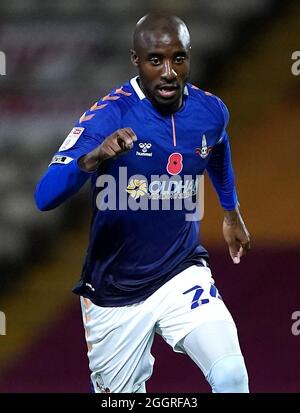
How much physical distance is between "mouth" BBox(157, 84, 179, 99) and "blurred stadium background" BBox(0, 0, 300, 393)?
40.1 inches

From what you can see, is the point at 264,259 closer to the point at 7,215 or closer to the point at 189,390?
the point at 189,390

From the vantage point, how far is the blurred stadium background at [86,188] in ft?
15.0

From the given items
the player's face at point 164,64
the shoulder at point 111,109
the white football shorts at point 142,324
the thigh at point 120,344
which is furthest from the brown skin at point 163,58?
the thigh at point 120,344

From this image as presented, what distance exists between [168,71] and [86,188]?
47.9 inches

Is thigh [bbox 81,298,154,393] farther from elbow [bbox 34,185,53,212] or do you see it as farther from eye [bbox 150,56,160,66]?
eye [bbox 150,56,160,66]

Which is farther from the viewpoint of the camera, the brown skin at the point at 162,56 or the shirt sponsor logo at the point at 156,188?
the shirt sponsor logo at the point at 156,188

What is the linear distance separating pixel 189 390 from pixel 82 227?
2.60ft

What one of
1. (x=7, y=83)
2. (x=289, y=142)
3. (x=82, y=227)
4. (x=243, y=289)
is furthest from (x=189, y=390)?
(x=7, y=83)

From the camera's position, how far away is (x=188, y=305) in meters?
3.67

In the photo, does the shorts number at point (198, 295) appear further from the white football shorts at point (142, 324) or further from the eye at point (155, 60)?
the eye at point (155, 60)

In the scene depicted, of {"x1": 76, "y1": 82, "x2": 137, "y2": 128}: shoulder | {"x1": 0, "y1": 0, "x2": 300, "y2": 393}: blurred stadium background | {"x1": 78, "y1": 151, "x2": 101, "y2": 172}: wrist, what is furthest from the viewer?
{"x1": 0, "y1": 0, "x2": 300, "y2": 393}: blurred stadium background

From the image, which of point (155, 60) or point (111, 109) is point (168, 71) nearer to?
point (155, 60)

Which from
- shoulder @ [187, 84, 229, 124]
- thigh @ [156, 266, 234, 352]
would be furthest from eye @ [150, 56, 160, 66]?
thigh @ [156, 266, 234, 352]

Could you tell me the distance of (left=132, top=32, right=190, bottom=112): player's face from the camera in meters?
3.55
